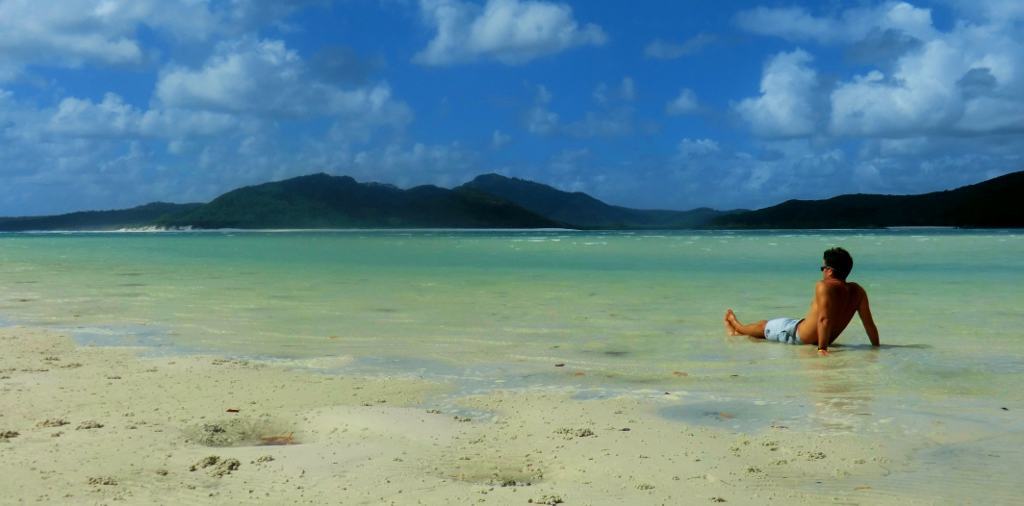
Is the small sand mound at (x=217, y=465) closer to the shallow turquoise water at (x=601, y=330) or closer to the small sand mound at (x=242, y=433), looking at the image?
the small sand mound at (x=242, y=433)

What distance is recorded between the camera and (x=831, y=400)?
693 centimetres

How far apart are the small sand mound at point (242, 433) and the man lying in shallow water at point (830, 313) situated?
6.24 metres

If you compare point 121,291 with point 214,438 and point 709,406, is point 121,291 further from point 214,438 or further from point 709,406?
point 709,406

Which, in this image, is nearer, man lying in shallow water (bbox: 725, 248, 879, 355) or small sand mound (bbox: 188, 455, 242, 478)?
small sand mound (bbox: 188, 455, 242, 478)

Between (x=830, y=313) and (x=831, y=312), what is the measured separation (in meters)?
0.03

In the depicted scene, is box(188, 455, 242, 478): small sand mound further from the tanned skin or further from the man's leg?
the man's leg

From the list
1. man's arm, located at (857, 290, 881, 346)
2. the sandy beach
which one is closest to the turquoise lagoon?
man's arm, located at (857, 290, 881, 346)

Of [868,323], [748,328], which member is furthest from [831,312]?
[748,328]

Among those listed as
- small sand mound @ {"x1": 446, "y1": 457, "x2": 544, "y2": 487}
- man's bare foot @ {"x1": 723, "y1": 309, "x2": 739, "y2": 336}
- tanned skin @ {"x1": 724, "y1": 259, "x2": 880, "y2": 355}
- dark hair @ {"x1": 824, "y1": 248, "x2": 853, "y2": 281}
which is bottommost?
small sand mound @ {"x1": 446, "y1": 457, "x2": 544, "y2": 487}

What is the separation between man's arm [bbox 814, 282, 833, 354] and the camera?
31.4 feet

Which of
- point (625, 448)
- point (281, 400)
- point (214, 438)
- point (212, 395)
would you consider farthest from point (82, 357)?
point (625, 448)

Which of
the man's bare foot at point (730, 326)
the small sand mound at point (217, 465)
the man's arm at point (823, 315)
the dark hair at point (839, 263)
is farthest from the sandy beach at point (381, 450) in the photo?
the man's bare foot at point (730, 326)

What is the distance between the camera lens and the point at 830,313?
970cm

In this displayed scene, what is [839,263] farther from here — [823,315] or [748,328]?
[748,328]
